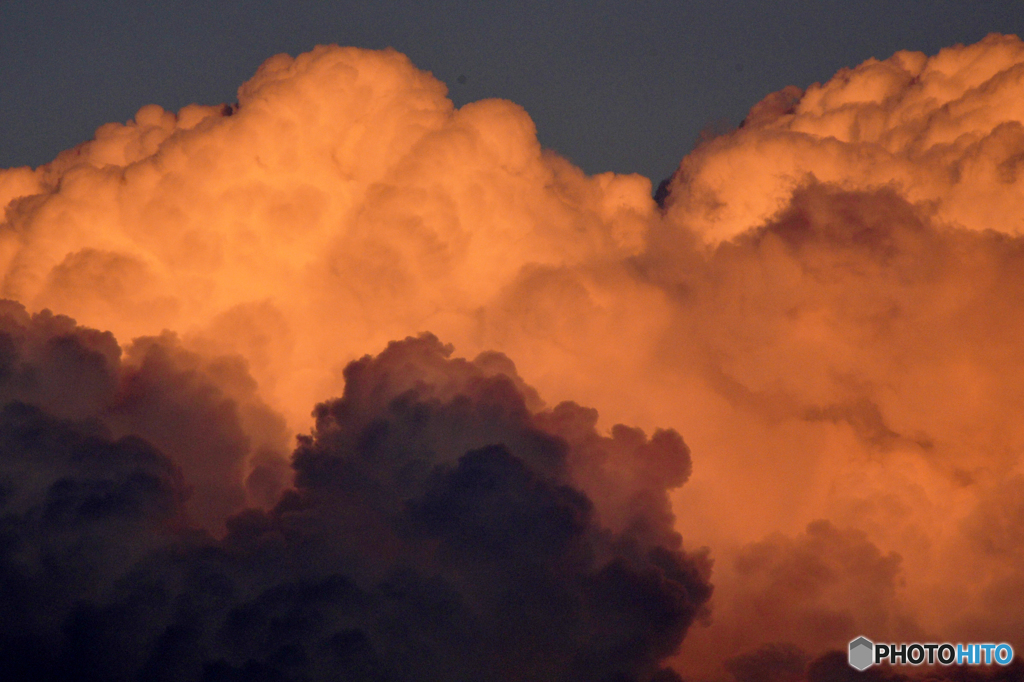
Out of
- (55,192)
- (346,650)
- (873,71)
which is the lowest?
(346,650)

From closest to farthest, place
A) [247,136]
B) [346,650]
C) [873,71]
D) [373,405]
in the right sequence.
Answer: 1. [346,650]
2. [373,405]
3. [247,136]
4. [873,71]

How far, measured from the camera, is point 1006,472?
71.5 m

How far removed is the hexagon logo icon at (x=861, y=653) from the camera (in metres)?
64.5

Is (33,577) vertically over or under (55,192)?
under

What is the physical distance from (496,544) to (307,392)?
14.9m

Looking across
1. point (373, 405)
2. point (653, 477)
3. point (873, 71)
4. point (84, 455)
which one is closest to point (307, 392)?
point (373, 405)

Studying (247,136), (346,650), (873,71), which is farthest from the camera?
(873,71)

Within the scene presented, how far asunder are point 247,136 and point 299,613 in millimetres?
24459

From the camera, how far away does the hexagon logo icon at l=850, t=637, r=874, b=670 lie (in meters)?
64.5

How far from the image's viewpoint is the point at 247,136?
232 feet

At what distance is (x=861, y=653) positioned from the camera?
64.9 m

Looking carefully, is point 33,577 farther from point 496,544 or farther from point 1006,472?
point 1006,472

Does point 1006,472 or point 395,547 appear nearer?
point 395,547

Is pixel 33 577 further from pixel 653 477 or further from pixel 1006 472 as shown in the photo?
pixel 1006 472
